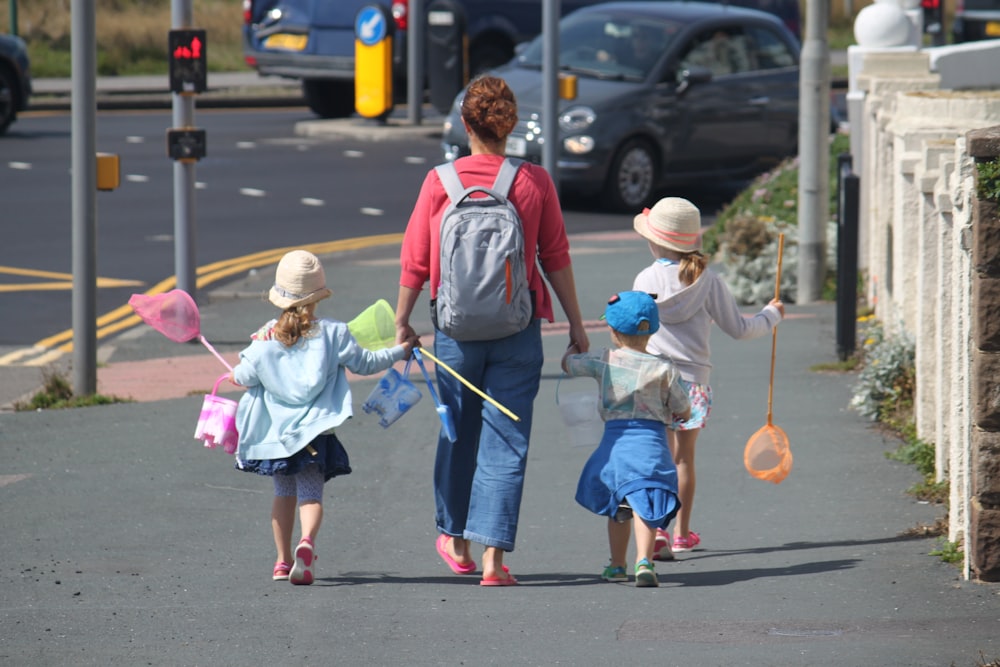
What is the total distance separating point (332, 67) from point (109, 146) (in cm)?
385

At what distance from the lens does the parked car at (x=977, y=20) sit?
27.0 m

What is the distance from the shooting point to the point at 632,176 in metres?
17.6

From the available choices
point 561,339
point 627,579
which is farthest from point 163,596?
point 561,339

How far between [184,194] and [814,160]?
436 centimetres

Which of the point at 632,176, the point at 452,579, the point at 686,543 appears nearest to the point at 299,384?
the point at 452,579

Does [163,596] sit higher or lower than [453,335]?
lower

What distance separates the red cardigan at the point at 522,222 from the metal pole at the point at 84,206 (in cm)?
423

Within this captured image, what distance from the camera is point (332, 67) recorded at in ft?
81.2

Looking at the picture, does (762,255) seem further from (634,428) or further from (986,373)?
(986,373)

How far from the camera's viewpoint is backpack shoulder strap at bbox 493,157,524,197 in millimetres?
5562

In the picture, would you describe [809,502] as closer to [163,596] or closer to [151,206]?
[163,596]

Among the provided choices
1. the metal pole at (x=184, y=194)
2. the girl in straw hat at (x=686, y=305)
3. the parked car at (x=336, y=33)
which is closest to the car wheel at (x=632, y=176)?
the metal pole at (x=184, y=194)

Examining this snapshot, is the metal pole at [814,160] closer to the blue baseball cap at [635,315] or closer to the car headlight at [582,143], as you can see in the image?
the car headlight at [582,143]

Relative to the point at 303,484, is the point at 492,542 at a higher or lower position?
lower
